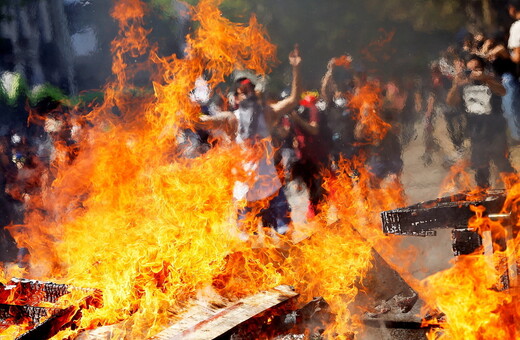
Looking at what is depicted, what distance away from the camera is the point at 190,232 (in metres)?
5.37

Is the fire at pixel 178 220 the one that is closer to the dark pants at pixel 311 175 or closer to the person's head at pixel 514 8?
the dark pants at pixel 311 175

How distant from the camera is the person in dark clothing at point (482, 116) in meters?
6.61

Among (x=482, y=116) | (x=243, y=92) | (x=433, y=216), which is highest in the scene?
(x=243, y=92)

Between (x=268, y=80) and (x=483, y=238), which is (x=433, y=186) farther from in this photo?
(x=268, y=80)

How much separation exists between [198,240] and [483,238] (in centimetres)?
321

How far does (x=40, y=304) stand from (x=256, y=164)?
3.65m

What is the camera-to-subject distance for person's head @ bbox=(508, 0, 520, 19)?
278 inches

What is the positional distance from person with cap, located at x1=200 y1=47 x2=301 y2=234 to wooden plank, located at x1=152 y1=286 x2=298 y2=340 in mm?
2425

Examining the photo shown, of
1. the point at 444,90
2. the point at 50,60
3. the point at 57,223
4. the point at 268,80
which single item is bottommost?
the point at 57,223

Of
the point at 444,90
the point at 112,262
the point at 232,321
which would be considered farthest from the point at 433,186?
the point at 112,262

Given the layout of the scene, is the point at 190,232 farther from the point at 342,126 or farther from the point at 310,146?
the point at 342,126

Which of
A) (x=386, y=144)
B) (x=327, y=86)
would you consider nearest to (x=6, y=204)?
(x=327, y=86)

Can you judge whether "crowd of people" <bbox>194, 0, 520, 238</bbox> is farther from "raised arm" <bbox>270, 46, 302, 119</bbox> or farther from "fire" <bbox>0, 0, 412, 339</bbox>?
"fire" <bbox>0, 0, 412, 339</bbox>

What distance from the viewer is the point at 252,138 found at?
22.7ft
